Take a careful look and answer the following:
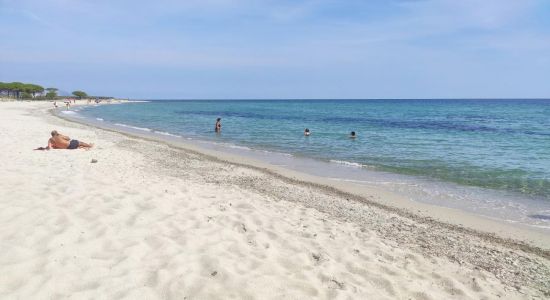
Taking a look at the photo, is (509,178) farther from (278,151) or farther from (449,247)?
(278,151)

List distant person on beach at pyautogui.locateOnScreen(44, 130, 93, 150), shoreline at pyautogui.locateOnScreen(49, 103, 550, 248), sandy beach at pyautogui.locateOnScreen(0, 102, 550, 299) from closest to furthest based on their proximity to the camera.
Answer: sandy beach at pyautogui.locateOnScreen(0, 102, 550, 299), shoreline at pyautogui.locateOnScreen(49, 103, 550, 248), distant person on beach at pyautogui.locateOnScreen(44, 130, 93, 150)

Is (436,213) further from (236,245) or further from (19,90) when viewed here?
(19,90)

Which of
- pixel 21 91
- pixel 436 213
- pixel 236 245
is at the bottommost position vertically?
pixel 436 213

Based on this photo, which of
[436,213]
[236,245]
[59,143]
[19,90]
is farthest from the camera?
[19,90]

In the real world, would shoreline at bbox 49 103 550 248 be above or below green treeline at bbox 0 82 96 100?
below

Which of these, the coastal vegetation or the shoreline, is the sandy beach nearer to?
the shoreline

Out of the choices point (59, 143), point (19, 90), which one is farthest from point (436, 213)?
point (19, 90)

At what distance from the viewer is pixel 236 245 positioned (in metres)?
5.49

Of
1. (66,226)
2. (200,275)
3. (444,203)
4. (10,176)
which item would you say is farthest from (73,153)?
(444,203)

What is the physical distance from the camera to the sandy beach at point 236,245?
4289 millimetres

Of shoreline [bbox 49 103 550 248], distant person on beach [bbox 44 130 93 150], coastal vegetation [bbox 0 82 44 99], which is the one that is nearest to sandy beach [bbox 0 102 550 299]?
shoreline [bbox 49 103 550 248]

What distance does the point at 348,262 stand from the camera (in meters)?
5.23

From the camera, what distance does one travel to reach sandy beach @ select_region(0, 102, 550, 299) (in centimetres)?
429

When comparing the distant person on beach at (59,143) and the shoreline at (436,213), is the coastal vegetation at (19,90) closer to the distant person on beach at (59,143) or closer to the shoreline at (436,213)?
the distant person on beach at (59,143)
